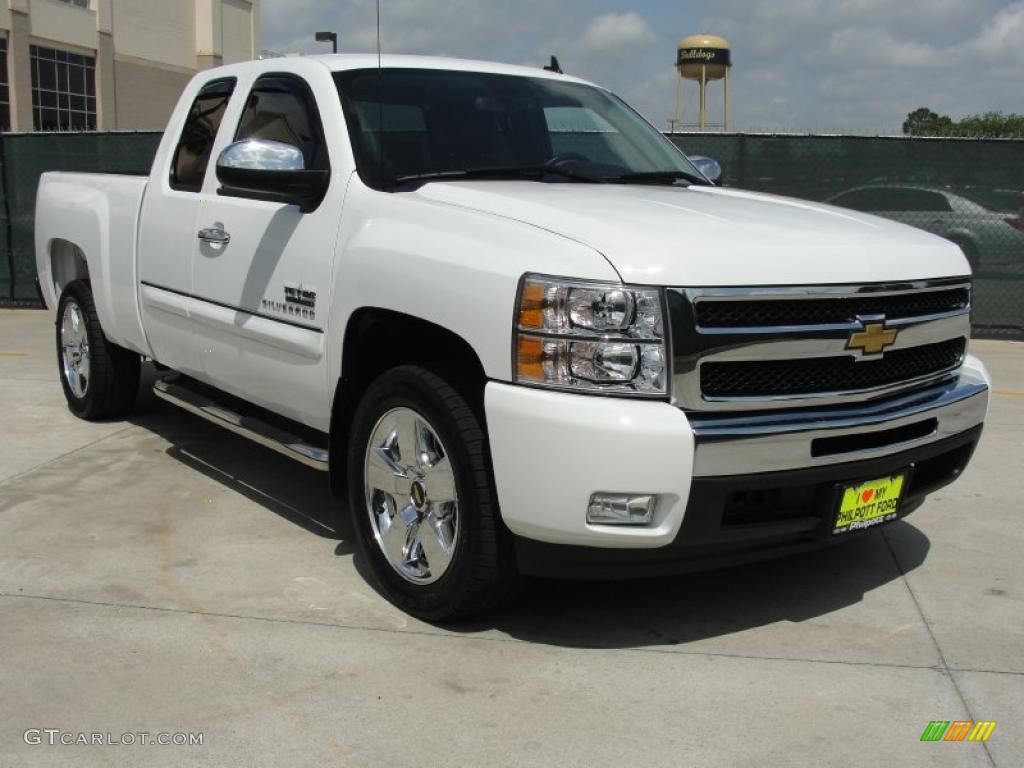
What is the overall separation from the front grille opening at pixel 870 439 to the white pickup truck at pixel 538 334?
10 millimetres

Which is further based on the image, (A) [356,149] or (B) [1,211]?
(B) [1,211]

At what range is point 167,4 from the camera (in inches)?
1794

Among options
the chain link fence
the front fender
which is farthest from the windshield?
the chain link fence

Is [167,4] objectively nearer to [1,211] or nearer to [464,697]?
[1,211]

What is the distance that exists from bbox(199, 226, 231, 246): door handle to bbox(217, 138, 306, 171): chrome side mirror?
0.66 m

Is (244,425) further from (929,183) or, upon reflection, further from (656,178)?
(929,183)

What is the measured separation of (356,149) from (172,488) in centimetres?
216

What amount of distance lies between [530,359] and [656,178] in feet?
6.31

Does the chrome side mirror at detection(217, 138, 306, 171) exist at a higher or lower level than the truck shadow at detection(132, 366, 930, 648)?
higher

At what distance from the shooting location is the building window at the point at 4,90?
35844mm

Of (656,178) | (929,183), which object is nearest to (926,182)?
(929,183)

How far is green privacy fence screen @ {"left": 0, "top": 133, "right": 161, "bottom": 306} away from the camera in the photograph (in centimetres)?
1217

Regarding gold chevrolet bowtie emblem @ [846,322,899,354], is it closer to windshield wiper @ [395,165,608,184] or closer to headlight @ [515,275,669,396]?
headlight @ [515,275,669,396]

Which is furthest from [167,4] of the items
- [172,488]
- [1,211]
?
[172,488]
